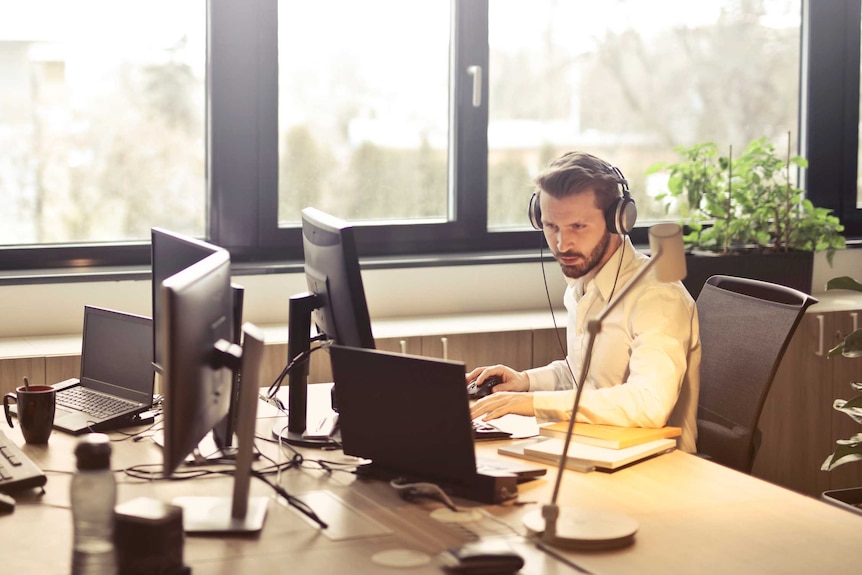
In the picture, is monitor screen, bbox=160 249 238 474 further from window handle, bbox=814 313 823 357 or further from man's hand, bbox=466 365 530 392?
window handle, bbox=814 313 823 357

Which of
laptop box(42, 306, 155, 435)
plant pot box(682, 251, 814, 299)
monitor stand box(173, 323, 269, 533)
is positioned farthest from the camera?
plant pot box(682, 251, 814, 299)

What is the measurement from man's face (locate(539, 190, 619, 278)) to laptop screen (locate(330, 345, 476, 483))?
0.72m

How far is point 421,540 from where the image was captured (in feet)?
5.32

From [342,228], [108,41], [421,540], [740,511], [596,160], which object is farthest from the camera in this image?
[108,41]

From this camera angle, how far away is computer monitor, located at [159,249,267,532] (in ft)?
5.00

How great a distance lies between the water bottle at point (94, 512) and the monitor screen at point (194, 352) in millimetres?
119

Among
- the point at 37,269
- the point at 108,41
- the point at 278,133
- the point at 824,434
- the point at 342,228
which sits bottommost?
the point at 824,434

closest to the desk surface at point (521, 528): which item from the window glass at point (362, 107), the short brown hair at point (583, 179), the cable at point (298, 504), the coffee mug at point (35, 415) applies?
the cable at point (298, 504)

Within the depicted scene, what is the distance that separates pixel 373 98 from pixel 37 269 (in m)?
1.24

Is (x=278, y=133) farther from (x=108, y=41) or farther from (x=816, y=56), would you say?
(x=816, y=56)

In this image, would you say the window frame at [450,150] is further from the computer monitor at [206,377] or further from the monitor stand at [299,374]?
the computer monitor at [206,377]

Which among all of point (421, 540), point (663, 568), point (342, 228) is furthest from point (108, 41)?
point (663, 568)

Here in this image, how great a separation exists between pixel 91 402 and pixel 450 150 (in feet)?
6.00

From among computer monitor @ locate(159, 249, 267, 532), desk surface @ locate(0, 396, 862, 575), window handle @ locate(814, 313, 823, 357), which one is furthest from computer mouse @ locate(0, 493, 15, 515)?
window handle @ locate(814, 313, 823, 357)
